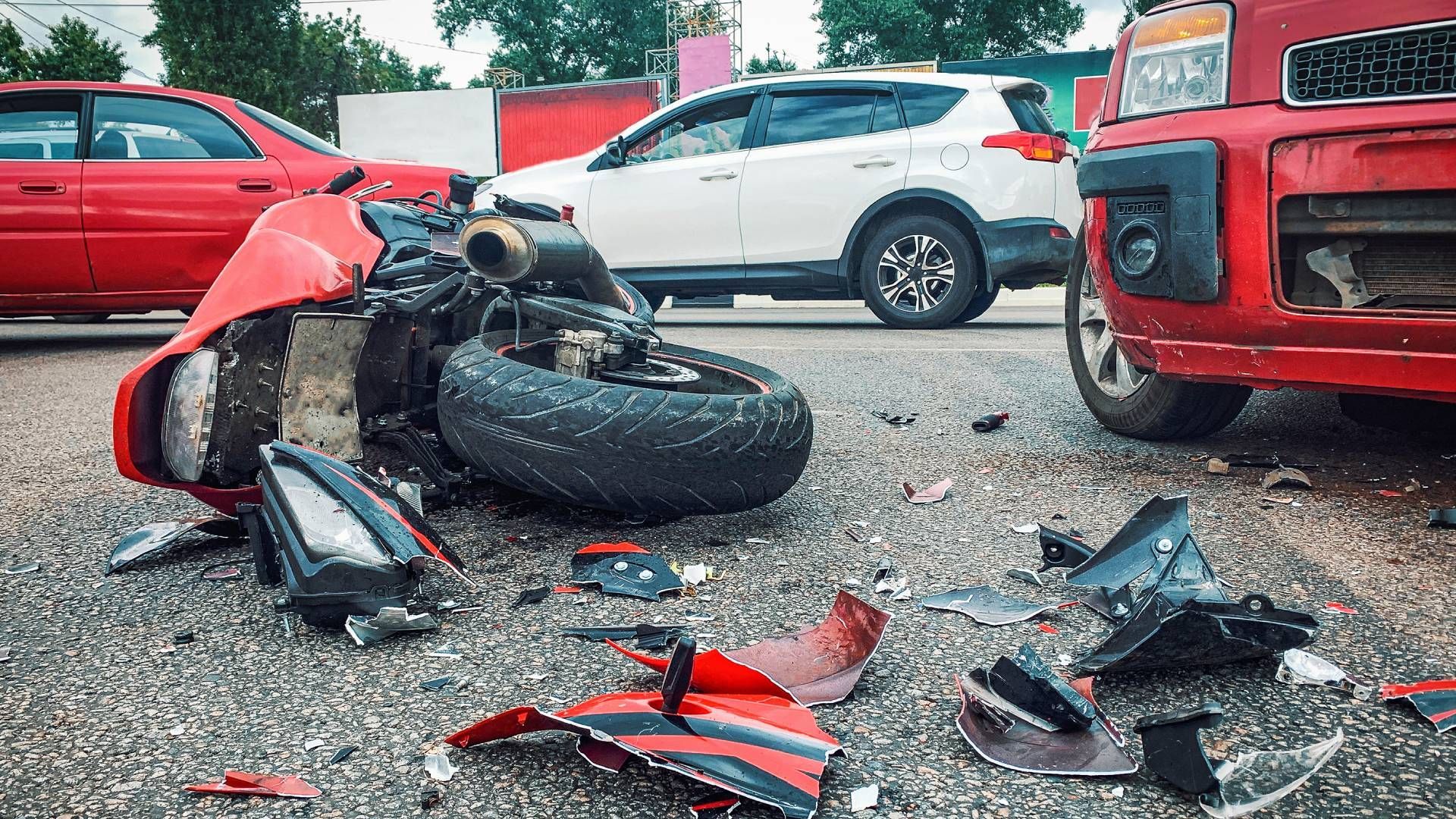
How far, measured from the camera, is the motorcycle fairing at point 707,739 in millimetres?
1356

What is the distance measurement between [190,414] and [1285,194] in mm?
2656

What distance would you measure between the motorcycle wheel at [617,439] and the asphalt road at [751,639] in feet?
0.54

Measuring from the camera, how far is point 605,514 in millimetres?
2740

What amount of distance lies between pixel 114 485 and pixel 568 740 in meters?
2.27

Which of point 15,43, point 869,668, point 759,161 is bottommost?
point 869,668

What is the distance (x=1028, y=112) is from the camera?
7.35 m

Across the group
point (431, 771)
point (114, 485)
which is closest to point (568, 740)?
point (431, 771)

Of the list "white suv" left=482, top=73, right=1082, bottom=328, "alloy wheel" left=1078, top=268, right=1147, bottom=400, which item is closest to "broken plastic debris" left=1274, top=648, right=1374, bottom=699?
"alloy wheel" left=1078, top=268, right=1147, bottom=400

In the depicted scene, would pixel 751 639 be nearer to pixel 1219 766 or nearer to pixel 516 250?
pixel 1219 766

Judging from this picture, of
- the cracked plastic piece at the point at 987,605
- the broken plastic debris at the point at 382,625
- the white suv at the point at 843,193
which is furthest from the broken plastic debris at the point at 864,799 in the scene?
the white suv at the point at 843,193

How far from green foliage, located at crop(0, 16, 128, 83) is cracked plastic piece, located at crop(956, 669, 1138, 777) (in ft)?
134

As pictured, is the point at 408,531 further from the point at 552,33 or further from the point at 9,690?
the point at 552,33

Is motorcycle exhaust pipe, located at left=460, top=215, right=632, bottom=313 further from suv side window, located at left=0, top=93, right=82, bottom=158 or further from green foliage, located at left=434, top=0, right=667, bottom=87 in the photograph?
green foliage, located at left=434, top=0, right=667, bottom=87

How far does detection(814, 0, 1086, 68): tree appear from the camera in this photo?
42.3 meters
